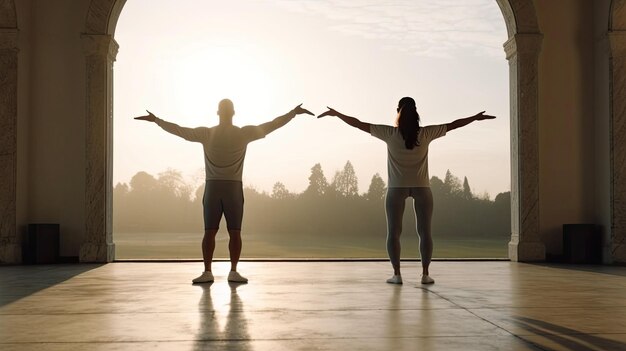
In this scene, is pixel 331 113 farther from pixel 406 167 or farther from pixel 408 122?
pixel 406 167

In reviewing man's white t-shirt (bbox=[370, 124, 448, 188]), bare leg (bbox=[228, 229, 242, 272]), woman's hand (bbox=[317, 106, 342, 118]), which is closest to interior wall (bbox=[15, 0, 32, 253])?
bare leg (bbox=[228, 229, 242, 272])

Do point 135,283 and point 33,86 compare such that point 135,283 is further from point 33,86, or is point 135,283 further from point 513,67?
point 513,67

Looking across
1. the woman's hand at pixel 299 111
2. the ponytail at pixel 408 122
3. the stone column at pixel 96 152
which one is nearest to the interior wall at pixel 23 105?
the stone column at pixel 96 152

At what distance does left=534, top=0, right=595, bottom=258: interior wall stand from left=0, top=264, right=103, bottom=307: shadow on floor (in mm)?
6411

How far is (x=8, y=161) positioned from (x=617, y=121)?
8.47 meters

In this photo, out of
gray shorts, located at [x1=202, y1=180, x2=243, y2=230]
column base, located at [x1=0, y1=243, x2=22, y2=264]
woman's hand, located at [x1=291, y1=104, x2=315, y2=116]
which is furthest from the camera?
column base, located at [x1=0, y1=243, x2=22, y2=264]

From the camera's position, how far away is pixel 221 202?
653 centimetres

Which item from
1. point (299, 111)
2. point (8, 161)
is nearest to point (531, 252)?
point (299, 111)

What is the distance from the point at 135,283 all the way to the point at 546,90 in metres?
6.65

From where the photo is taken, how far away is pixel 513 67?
1031 centimetres

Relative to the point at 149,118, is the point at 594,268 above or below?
below

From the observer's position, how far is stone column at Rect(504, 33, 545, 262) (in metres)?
9.96

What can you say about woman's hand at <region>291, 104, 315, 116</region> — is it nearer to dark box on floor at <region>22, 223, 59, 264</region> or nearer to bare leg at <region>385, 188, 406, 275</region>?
bare leg at <region>385, 188, 406, 275</region>

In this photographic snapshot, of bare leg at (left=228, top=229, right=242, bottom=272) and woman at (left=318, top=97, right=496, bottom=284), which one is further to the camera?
bare leg at (left=228, top=229, right=242, bottom=272)
